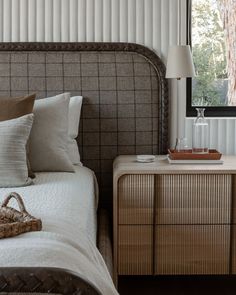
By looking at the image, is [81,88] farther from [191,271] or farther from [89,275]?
[89,275]

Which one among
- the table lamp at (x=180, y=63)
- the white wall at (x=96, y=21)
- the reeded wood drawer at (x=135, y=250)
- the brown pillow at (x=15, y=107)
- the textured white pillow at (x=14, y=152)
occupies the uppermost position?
the white wall at (x=96, y=21)

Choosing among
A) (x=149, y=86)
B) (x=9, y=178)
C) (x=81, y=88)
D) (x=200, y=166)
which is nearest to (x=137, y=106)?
(x=149, y=86)

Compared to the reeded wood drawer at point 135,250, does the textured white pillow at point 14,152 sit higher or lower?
higher

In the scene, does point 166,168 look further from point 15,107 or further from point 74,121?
point 15,107

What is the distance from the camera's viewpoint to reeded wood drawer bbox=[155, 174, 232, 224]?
282cm

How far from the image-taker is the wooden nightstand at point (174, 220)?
282cm

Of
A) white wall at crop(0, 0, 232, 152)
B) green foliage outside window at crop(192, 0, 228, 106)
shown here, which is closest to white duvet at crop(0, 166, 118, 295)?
white wall at crop(0, 0, 232, 152)

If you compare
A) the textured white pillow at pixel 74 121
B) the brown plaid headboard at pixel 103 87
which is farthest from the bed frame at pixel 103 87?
the textured white pillow at pixel 74 121

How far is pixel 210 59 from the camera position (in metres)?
3.48

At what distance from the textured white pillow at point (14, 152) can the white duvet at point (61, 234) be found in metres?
0.05

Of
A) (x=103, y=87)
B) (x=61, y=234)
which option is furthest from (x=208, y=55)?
(x=61, y=234)

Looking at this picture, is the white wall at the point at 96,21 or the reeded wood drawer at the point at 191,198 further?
the white wall at the point at 96,21

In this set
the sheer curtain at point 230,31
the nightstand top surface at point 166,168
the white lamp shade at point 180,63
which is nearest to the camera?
the nightstand top surface at point 166,168

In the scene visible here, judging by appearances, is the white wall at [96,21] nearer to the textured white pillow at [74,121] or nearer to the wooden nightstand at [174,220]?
the textured white pillow at [74,121]
